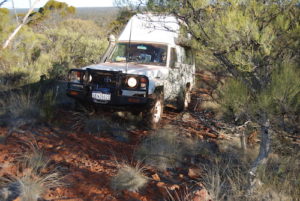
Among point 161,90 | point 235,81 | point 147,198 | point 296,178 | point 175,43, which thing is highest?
point 175,43

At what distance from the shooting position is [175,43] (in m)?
6.60

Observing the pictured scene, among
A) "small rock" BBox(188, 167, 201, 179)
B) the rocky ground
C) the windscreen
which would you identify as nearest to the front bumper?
the rocky ground

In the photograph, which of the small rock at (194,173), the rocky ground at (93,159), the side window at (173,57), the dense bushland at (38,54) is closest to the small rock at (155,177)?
the rocky ground at (93,159)

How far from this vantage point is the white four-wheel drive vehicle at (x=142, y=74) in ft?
16.4

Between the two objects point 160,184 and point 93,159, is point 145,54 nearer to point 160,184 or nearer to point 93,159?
point 93,159

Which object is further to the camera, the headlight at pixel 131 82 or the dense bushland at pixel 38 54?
the dense bushland at pixel 38 54

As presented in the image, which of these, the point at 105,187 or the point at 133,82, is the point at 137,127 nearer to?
the point at 133,82

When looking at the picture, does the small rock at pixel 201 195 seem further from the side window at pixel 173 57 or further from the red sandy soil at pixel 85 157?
the side window at pixel 173 57

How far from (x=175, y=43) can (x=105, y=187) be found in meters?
4.21

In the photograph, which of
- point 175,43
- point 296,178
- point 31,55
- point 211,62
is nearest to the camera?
point 296,178

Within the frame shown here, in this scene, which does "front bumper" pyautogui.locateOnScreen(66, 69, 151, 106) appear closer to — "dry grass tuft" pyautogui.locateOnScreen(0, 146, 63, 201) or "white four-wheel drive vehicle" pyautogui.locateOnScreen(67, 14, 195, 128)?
"white four-wheel drive vehicle" pyautogui.locateOnScreen(67, 14, 195, 128)

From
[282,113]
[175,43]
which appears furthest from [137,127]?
[282,113]

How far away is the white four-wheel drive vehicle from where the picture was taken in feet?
16.4

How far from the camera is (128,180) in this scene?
3.23 metres
